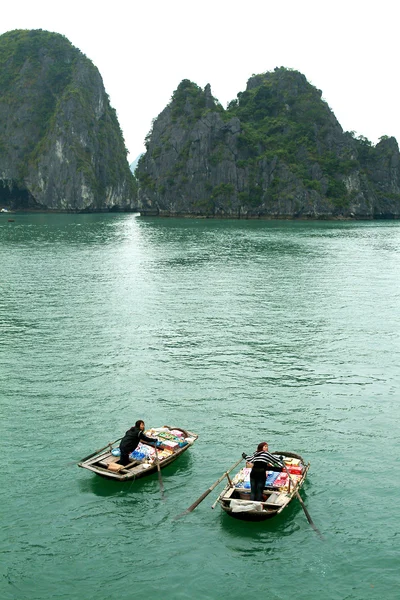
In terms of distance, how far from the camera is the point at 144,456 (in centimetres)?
1867

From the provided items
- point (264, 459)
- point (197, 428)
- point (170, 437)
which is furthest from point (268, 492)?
point (197, 428)

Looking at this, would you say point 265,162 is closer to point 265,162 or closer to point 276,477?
point 265,162

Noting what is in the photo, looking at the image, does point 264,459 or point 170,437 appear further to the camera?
point 170,437

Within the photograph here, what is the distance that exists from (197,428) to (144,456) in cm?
370

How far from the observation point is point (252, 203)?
171000 mm

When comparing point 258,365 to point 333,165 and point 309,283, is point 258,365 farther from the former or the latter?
point 333,165

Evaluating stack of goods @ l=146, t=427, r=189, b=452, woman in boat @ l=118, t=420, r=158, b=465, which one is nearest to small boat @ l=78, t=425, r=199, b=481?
stack of goods @ l=146, t=427, r=189, b=452

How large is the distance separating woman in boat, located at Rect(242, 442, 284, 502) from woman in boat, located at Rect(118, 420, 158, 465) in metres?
3.45

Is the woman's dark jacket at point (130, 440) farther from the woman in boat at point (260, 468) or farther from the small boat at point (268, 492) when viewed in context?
the woman in boat at point (260, 468)

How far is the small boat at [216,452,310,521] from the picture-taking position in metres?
15.7

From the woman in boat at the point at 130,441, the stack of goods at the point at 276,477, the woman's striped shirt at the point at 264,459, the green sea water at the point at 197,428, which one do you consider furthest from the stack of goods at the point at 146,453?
the woman's striped shirt at the point at 264,459

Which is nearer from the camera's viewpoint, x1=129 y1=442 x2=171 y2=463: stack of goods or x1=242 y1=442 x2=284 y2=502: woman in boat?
x1=242 y1=442 x2=284 y2=502: woman in boat

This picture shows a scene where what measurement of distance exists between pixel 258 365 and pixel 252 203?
145428 millimetres

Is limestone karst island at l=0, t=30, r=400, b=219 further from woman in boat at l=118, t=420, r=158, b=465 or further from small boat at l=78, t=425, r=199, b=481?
woman in boat at l=118, t=420, r=158, b=465
